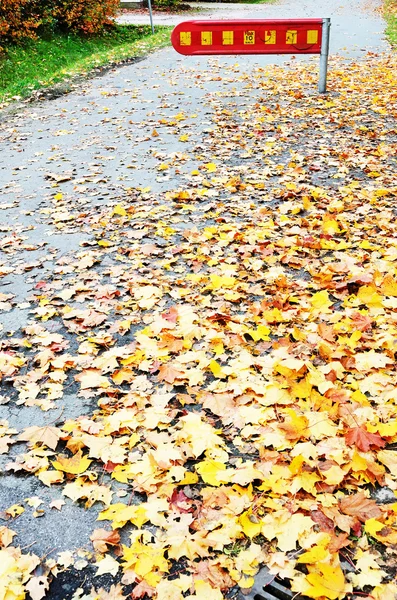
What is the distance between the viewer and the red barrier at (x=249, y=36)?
812 cm

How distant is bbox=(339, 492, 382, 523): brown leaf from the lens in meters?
2.12

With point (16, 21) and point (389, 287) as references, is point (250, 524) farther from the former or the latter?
point (16, 21)

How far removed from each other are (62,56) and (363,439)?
Result: 45.4ft

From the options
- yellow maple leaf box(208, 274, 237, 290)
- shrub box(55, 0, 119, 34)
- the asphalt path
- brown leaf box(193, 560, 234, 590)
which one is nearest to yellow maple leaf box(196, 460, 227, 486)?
brown leaf box(193, 560, 234, 590)

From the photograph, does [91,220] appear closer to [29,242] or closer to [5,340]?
[29,242]

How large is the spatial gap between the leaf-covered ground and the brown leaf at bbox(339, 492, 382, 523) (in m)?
0.01

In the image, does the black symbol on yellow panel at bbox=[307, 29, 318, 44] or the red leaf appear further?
the black symbol on yellow panel at bbox=[307, 29, 318, 44]

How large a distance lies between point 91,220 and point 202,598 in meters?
3.80

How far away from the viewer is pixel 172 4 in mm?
26156

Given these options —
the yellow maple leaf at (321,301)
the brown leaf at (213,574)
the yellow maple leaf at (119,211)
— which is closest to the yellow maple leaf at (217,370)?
the yellow maple leaf at (321,301)

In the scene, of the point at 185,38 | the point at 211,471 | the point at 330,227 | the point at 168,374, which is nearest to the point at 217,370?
the point at 168,374

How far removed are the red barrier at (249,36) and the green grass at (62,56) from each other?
12.4ft

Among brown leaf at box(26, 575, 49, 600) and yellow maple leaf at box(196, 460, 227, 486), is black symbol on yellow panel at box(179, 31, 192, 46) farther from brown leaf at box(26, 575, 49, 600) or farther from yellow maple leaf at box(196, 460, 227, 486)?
brown leaf at box(26, 575, 49, 600)

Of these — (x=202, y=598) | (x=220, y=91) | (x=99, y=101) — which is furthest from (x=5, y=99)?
(x=202, y=598)
